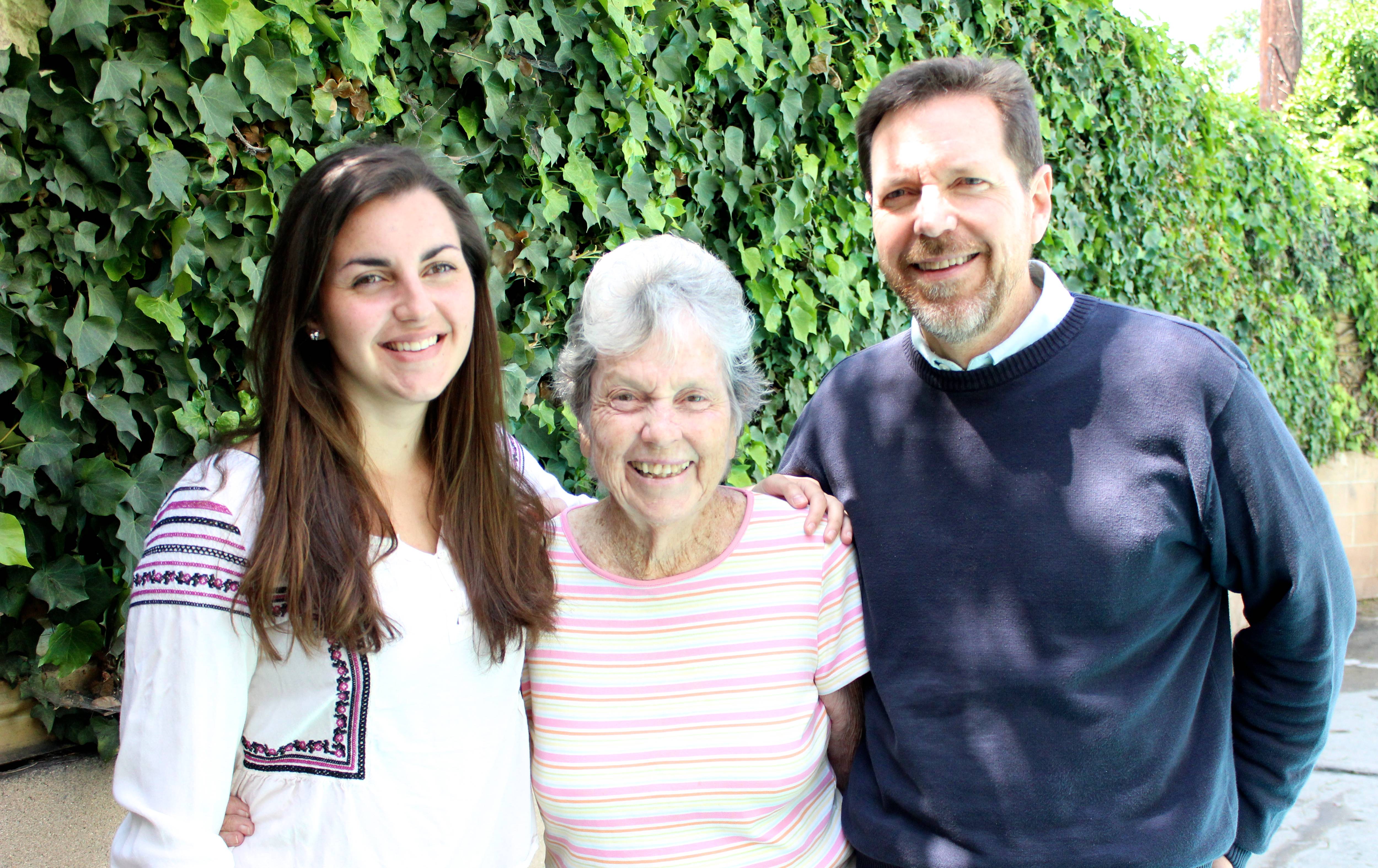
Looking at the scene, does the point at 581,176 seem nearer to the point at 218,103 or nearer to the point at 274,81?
the point at 274,81

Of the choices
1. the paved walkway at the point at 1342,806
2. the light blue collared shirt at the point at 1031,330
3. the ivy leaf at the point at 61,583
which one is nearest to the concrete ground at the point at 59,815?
the ivy leaf at the point at 61,583

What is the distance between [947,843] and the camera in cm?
173

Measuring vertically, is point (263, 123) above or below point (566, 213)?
above

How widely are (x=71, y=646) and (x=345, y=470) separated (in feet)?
2.50

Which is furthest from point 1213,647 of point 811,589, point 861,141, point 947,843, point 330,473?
point 330,473

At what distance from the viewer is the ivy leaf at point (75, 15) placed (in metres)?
1.74

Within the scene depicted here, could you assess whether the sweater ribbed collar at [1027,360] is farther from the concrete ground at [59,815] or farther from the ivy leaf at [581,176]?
the concrete ground at [59,815]

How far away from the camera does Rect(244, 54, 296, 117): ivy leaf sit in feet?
6.56

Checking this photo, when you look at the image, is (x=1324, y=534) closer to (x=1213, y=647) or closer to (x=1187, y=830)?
(x=1213, y=647)

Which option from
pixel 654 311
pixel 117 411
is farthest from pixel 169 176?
pixel 654 311

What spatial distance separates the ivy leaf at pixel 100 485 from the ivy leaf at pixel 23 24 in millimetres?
602

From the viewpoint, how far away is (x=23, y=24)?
1.76 meters

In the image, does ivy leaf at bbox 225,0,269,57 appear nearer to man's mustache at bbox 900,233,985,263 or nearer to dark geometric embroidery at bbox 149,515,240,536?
dark geometric embroidery at bbox 149,515,240,536

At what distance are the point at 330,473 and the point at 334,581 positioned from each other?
182 millimetres
